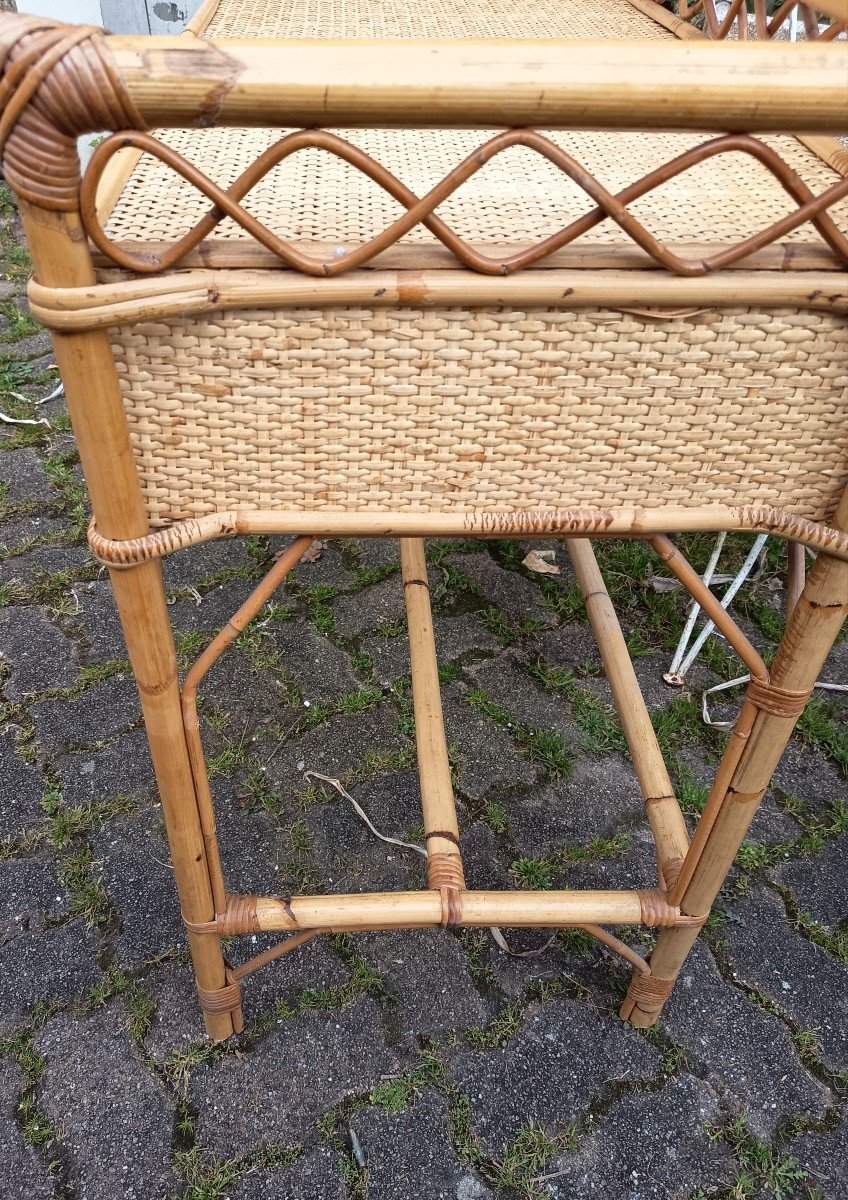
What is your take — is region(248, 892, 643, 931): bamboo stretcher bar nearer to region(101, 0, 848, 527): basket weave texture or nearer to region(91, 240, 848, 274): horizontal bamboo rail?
region(101, 0, 848, 527): basket weave texture

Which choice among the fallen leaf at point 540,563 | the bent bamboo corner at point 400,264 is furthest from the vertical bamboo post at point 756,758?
the fallen leaf at point 540,563

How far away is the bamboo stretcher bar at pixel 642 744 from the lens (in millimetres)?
1060

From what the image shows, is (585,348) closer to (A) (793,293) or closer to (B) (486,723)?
(A) (793,293)

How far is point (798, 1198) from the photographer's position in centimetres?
99

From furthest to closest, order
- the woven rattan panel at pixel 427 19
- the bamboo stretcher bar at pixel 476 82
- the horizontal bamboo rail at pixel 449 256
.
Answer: the woven rattan panel at pixel 427 19
the horizontal bamboo rail at pixel 449 256
the bamboo stretcher bar at pixel 476 82

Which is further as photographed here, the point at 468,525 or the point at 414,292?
the point at 468,525

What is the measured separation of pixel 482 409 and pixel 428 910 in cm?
59

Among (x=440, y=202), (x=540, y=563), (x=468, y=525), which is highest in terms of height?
(x=440, y=202)

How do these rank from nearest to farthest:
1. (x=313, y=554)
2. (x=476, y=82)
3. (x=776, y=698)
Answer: (x=476, y=82) → (x=776, y=698) → (x=313, y=554)

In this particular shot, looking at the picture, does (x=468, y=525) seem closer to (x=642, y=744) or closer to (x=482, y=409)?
(x=482, y=409)

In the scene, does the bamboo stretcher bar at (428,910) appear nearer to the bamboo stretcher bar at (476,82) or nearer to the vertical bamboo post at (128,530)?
the vertical bamboo post at (128,530)

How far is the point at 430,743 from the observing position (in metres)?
1.15

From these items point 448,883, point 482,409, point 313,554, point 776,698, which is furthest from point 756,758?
point 313,554

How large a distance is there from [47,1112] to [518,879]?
2.16ft
